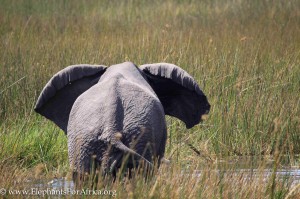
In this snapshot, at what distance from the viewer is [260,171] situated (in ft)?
16.2

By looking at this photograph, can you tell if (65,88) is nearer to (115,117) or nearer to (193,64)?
(115,117)

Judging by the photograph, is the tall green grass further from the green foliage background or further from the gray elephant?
the gray elephant

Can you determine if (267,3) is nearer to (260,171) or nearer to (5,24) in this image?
(5,24)

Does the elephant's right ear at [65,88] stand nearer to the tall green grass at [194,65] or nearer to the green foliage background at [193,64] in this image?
the tall green grass at [194,65]

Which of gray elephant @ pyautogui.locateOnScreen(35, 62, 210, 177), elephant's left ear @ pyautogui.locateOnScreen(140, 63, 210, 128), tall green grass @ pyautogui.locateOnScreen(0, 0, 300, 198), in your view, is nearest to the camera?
gray elephant @ pyautogui.locateOnScreen(35, 62, 210, 177)

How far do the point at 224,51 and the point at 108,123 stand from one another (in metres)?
5.35

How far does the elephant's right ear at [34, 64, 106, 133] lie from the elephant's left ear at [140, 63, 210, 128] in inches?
15.5

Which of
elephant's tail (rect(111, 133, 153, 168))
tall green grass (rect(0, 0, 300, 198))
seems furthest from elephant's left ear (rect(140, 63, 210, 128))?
elephant's tail (rect(111, 133, 153, 168))

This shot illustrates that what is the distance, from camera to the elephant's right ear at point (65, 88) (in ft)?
19.2

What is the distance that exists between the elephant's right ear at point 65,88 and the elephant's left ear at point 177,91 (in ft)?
1.29

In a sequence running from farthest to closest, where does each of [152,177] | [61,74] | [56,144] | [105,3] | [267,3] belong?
[105,3] < [267,3] < [56,144] < [61,74] < [152,177]

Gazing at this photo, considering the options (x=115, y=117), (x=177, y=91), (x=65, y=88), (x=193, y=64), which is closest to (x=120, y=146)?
(x=115, y=117)

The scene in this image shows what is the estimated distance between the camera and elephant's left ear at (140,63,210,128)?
5824 mm

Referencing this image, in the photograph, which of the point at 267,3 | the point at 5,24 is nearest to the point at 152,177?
the point at 5,24
